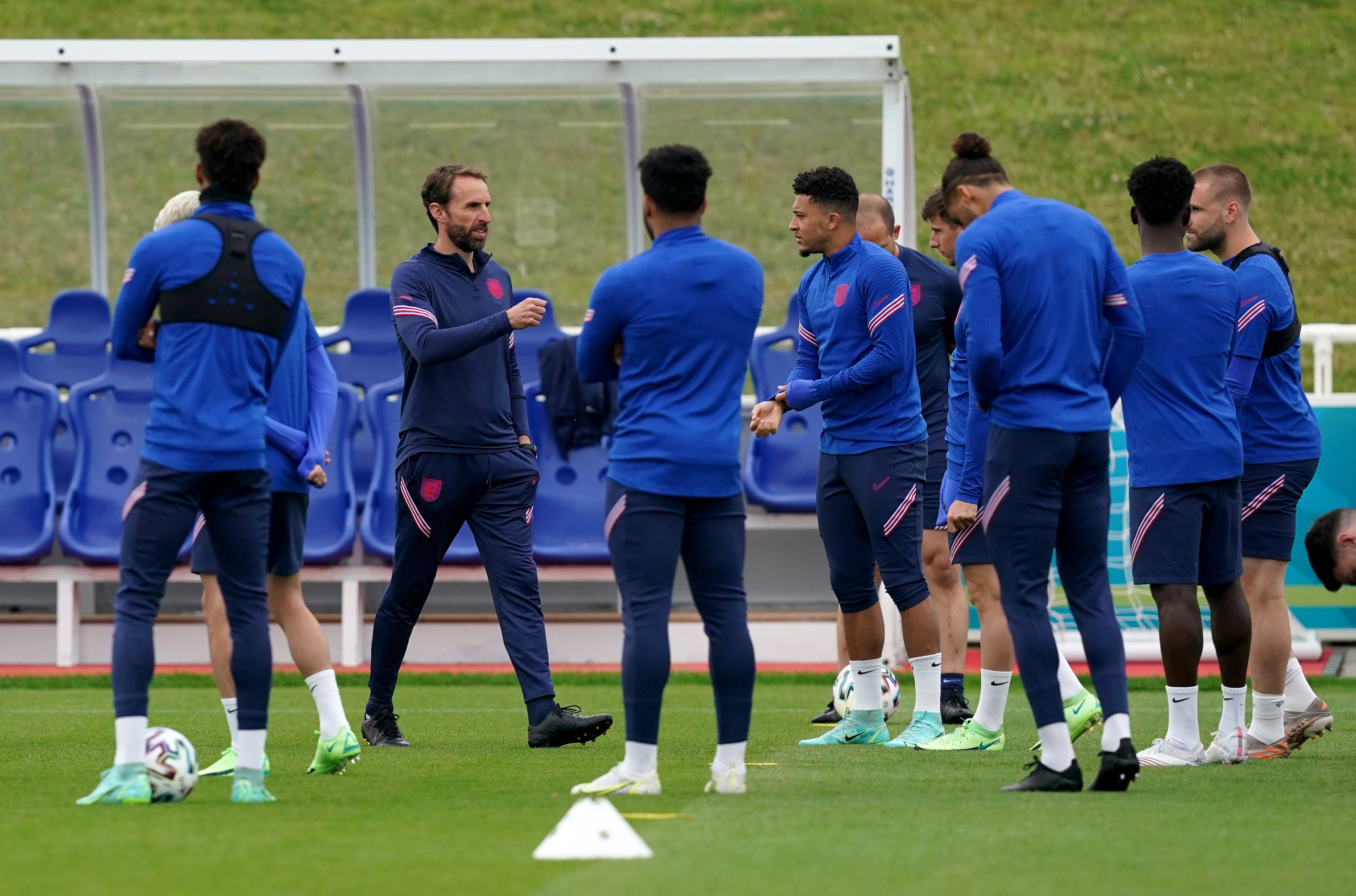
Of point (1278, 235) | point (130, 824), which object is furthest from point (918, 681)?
point (1278, 235)

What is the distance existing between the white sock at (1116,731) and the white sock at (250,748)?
98.7 inches

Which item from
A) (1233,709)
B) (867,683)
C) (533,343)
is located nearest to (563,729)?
(867,683)

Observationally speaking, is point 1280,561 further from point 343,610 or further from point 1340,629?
point 343,610

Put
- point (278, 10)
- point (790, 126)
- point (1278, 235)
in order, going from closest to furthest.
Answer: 1. point (790, 126)
2. point (1278, 235)
3. point (278, 10)

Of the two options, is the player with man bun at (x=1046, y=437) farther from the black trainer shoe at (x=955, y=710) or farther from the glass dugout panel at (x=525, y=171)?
the glass dugout panel at (x=525, y=171)

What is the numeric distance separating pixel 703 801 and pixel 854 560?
1.86 m

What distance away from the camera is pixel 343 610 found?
35.2ft

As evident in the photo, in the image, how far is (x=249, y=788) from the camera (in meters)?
5.16

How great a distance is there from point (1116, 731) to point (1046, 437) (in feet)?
2.99

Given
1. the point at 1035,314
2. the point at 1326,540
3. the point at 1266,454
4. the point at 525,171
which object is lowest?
the point at 1326,540

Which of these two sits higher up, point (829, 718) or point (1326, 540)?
point (1326, 540)

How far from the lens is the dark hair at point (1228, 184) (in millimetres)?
6469

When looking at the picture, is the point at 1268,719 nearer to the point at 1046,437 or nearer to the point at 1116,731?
the point at 1116,731

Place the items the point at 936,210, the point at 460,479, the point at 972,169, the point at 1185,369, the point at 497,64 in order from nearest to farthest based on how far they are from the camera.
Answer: the point at 972,169
the point at 1185,369
the point at 460,479
the point at 936,210
the point at 497,64
